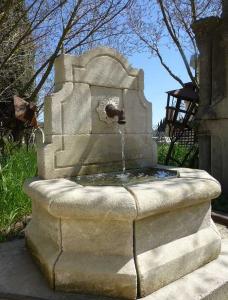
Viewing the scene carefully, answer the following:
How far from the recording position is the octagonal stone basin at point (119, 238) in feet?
7.95

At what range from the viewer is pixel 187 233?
114 inches

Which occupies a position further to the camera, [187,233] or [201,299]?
[187,233]

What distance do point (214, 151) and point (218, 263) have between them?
2949 mm

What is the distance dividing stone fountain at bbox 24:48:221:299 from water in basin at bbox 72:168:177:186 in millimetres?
128

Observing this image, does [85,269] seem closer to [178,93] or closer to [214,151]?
[214,151]

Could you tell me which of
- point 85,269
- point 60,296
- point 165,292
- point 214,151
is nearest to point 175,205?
point 165,292

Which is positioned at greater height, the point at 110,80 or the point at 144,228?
the point at 110,80

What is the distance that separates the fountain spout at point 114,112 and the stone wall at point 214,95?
96.1 inches

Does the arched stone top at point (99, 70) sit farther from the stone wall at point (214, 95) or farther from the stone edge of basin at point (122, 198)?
the stone wall at point (214, 95)

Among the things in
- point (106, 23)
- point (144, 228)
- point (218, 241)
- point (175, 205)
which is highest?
point (106, 23)

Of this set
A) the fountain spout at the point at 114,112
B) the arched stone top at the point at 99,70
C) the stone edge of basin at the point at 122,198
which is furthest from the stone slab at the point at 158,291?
the arched stone top at the point at 99,70

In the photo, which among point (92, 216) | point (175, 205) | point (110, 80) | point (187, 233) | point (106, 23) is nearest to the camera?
point (92, 216)

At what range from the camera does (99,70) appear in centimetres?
369

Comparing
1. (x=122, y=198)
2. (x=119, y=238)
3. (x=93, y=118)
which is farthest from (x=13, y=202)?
(x=122, y=198)
